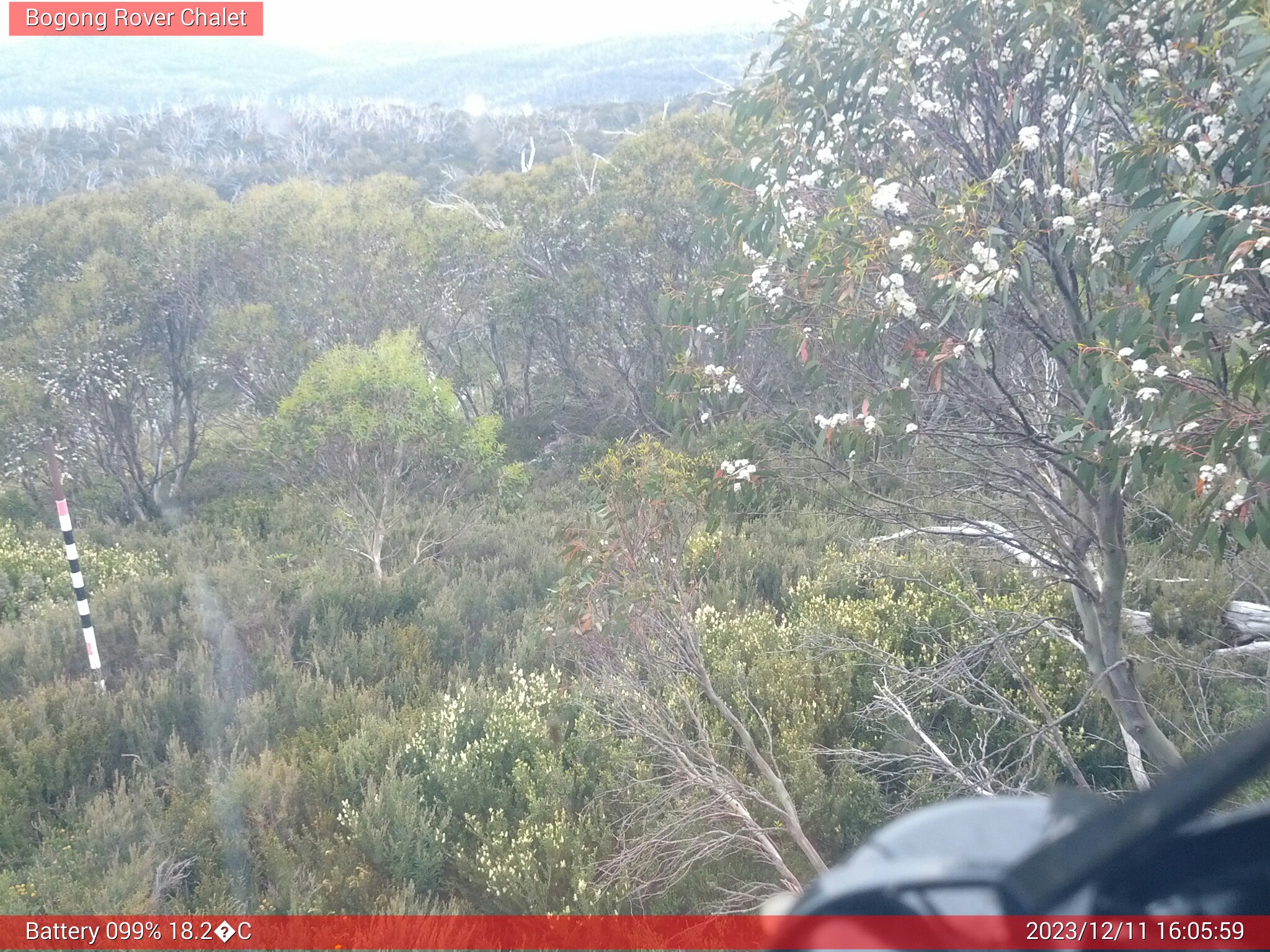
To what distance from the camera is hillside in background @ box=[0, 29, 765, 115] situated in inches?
1172

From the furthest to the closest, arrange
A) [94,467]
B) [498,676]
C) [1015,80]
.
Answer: [94,467] < [498,676] < [1015,80]

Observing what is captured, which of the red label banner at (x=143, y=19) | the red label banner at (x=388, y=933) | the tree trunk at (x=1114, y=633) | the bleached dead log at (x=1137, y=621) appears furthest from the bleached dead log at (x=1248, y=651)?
the red label banner at (x=143, y=19)

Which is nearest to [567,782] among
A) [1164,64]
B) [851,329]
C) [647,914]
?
[647,914]

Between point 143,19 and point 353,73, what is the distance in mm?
38599

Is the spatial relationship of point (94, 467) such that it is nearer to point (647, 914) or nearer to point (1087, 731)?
point (647, 914)

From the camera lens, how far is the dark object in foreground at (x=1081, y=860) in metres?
0.87

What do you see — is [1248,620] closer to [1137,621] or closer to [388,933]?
[1137,621]

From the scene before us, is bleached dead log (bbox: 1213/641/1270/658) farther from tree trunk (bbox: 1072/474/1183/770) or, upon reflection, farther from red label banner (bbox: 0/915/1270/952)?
red label banner (bbox: 0/915/1270/952)

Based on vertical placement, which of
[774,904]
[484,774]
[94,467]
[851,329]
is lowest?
[94,467]

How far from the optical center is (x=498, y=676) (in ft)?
20.6

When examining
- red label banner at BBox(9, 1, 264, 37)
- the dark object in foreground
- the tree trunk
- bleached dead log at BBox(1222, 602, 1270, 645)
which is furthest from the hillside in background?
the dark object in foreground

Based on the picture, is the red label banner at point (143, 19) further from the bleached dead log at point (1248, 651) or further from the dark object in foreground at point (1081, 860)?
the bleached dead log at point (1248, 651)

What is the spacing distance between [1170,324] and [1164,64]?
106 centimetres

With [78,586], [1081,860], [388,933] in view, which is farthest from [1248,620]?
[78,586]
